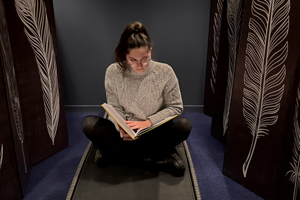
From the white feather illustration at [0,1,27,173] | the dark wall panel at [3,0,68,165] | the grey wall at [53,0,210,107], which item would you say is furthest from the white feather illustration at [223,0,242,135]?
the white feather illustration at [0,1,27,173]

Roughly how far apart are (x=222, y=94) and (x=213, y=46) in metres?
0.65

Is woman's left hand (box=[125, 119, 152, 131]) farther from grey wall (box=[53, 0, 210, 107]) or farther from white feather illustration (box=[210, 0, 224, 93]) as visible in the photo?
white feather illustration (box=[210, 0, 224, 93])

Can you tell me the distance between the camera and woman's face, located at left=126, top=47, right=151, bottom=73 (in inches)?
60.9

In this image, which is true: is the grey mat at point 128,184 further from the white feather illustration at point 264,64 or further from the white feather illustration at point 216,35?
the white feather illustration at point 216,35

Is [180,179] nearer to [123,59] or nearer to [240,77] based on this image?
[240,77]

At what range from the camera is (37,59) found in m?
1.90

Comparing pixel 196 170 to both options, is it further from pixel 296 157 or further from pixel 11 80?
pixel 11 80

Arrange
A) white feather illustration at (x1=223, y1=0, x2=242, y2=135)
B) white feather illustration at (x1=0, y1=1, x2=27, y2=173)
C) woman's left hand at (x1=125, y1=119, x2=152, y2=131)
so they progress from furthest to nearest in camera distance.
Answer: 1. white feather illustration at (x1=223, y1=0, x2=242, y2=135)
2. woman's left hand at (x1=125, y1=119, x2=152, y2=131)
3. white feather illustration at (x1=0, y1=1, x2=27, y2=173)

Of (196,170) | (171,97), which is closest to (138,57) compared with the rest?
(171,97)

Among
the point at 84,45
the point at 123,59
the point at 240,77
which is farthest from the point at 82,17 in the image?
the point at 240,77

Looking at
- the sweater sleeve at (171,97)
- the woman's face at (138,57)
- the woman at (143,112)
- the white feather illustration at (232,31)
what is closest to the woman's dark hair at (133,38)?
the woman's face at (138,57)

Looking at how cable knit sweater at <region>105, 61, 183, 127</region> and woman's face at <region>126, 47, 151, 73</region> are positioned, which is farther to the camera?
cable knit sweater at <region>105, 61, 183, 127</region>

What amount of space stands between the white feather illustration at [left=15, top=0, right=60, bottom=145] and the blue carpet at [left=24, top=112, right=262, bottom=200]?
0.78 ft

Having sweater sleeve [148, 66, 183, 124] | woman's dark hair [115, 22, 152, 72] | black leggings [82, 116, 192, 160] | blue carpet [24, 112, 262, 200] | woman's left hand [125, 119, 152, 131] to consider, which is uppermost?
woman's dark hair [115, 22, 152, 72]
